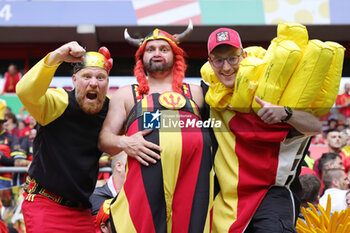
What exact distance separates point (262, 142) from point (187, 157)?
548 mm

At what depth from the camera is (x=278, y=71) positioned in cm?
308

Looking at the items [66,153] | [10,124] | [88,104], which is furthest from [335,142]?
[10,124]

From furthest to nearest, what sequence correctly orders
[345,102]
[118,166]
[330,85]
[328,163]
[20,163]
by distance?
[345,102] < [20,163] < [328,163] < [118,166] < [330,85]

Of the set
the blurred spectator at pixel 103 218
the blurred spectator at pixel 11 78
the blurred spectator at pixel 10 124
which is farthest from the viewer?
the blurred spectator at pixel 11 78

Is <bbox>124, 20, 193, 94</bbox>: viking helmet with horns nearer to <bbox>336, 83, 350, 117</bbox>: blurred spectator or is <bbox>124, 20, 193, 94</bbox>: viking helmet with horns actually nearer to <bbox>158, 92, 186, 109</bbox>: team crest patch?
<bbox>158, 92, 186, 109</bbox>: team crest patch

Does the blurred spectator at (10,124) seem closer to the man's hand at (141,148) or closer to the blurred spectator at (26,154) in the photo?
the blurred spectator at (26,154)

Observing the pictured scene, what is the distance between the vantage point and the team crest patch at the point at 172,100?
334cm

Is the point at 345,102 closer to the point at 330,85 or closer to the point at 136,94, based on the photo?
the point at 330,85

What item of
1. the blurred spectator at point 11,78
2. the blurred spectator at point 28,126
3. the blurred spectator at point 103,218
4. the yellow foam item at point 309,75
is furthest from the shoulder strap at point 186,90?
the blurred spectator at point 11,78

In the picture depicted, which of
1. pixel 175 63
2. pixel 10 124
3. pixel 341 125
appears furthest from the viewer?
pixel 341 125

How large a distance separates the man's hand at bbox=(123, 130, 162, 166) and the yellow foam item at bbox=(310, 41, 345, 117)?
3.68 ft

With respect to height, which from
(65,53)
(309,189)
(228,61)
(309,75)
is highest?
(65,53)

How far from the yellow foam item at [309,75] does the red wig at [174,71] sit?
2.82 feet

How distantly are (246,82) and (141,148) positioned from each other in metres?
0.83
